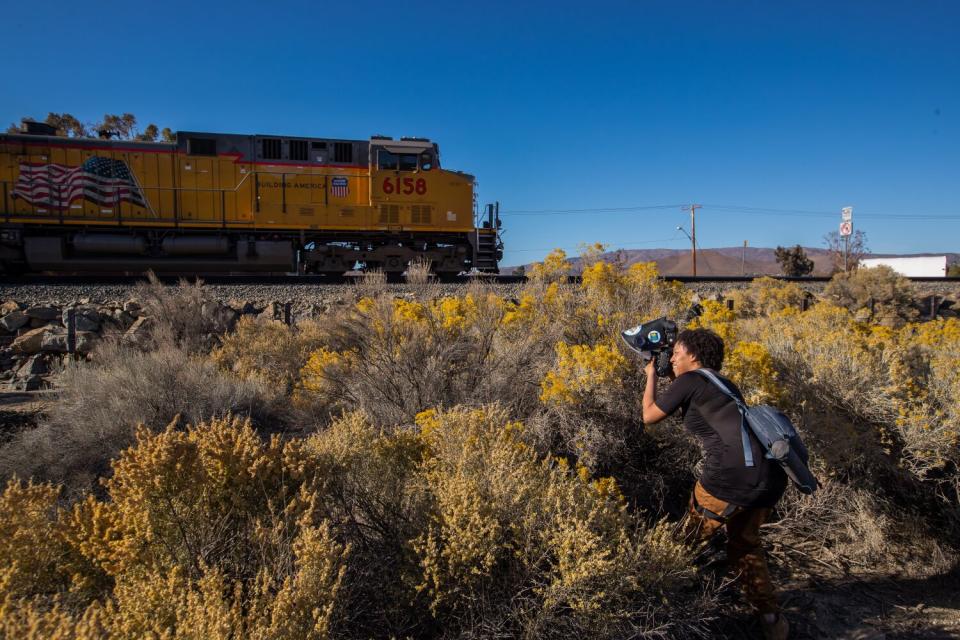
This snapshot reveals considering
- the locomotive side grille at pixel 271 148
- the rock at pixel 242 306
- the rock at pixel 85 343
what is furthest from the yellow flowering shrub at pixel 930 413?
the locomotive side grille at pixel 271 148

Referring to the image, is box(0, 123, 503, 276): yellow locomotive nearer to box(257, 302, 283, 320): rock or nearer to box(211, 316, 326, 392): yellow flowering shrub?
box(257, 302, 283, 320): rock

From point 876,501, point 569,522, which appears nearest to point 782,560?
point 876,501

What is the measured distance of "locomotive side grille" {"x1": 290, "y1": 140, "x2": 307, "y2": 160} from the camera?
1442 cm

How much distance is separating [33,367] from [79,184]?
6189 mm

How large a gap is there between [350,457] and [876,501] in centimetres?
397

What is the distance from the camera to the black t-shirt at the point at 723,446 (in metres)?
2.89

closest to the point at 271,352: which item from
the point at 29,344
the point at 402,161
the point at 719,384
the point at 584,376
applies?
the point at 29,344

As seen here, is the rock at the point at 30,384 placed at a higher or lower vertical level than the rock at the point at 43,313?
lower

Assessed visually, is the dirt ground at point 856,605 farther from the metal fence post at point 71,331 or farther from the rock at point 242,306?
the metal fence post at point 71,331

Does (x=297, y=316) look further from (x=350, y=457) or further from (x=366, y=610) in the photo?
(x=366, y=610)

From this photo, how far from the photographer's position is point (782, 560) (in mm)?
3984

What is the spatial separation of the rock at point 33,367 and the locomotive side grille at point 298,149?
7.62 metres

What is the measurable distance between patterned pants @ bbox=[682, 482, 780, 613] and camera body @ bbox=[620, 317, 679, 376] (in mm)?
795

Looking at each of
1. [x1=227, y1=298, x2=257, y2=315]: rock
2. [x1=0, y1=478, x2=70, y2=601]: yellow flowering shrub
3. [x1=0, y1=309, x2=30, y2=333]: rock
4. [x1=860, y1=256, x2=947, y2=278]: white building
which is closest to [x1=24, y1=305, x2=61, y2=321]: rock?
[x1=0, y1=309, x2=30, y2=333]: rock
